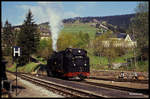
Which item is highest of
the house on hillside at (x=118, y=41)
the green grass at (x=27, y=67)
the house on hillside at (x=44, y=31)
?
the house on hillside at (x=44, y=31)

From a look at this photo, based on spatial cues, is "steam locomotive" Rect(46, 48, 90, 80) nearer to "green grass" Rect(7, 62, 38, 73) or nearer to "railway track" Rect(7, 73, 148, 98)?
"railway track" Rect(7, 73, 148, 98)

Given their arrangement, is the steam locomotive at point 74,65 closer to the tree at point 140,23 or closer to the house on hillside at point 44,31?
the tree at point 140,23

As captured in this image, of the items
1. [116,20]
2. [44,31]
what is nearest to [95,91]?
[116,20]

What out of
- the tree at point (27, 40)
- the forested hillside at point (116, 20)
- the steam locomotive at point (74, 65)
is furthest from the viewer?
the tree at point (27, 40)

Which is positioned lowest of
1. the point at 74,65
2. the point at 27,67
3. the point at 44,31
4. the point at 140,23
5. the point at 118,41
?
the point at 27,67

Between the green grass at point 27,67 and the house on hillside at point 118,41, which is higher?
the house on hillside at point 118,41

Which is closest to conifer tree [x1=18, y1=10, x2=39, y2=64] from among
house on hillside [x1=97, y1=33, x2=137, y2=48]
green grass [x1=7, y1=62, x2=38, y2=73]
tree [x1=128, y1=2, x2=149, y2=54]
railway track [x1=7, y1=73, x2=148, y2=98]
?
green grass [x1=7, y1=62, x2=38, y2=73]

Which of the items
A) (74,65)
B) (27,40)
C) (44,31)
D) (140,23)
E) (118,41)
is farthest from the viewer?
(44,31)

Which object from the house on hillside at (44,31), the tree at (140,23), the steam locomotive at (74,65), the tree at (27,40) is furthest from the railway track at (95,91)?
the house on hillside at (44,31)

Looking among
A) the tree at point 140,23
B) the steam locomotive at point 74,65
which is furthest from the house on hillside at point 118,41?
the steam locomotive at point 74,65

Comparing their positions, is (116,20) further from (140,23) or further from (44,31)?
(44,31)

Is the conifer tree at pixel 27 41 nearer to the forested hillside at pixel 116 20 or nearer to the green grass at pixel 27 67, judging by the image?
the green grass at pixel 27 67

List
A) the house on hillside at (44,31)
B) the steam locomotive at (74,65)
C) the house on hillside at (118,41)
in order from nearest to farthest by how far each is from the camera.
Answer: the steam locomotive at (74,65), the house on hillside at (118,41), the house on hillside at (44,31)

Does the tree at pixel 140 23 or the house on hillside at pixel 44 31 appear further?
the house on hillside at pixel 44 31
